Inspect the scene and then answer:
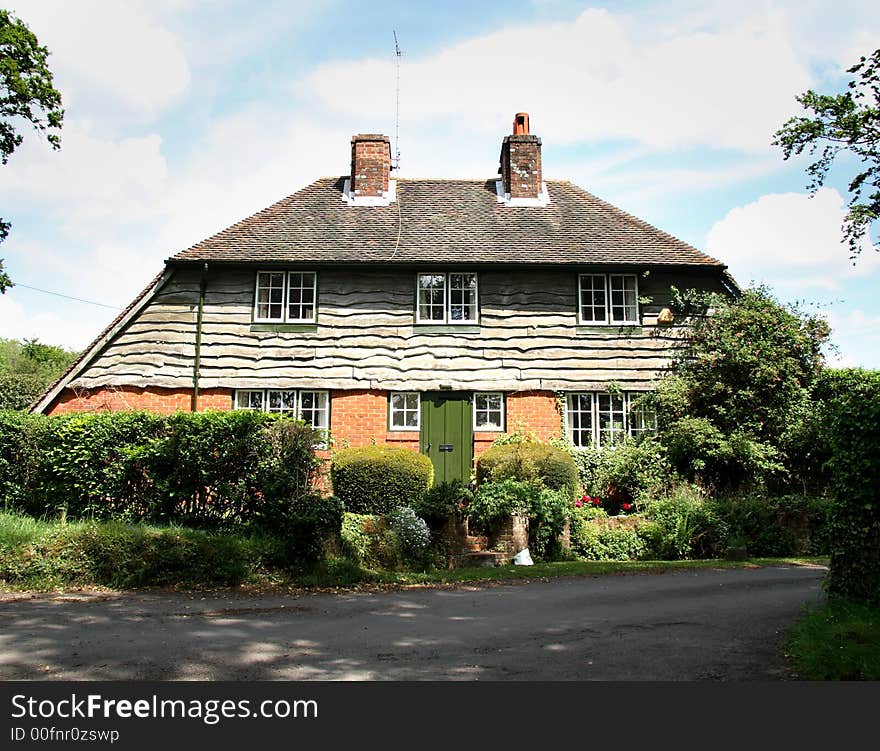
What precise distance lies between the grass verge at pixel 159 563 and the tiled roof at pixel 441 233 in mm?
8768

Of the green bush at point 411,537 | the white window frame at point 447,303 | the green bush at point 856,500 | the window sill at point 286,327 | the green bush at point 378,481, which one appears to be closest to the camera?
the green bush at point 856,500

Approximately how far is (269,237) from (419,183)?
5.09 metres

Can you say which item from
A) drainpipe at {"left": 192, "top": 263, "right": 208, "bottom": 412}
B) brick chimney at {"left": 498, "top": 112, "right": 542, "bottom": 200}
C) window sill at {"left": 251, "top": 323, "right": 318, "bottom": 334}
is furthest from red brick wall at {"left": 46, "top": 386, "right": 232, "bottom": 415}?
brick chimney at {"left": 498, "top": 112, "right": 542, "bottom": 200}

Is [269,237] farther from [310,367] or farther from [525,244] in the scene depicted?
[525,244]

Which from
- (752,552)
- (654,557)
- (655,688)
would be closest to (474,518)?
(654,557)

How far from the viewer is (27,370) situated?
35.3m

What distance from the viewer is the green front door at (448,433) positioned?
670 inches

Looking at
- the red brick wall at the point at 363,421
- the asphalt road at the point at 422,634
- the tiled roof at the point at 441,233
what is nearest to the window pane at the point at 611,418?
the tiled roof at the point at 441,233

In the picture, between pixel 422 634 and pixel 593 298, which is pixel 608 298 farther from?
pixel 422 634

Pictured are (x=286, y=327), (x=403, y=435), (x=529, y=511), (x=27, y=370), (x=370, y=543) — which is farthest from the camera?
(x=27, y=370)

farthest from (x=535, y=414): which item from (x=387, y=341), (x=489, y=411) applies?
(x=387, y=341)

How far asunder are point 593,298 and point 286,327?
7519mm

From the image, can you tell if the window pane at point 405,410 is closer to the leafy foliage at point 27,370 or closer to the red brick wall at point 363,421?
the red brick wall at point 363,421

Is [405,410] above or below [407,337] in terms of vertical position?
below
